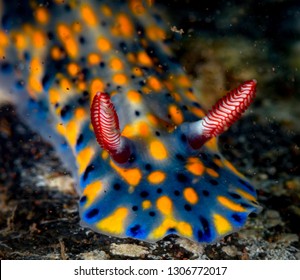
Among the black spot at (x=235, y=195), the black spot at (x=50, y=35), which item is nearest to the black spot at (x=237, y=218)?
the black spot at (x=235, y=195)

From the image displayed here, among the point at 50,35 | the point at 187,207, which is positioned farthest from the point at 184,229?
the point at 50,35

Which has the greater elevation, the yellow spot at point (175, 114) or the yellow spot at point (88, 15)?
the yellow spot at point (88, 15)

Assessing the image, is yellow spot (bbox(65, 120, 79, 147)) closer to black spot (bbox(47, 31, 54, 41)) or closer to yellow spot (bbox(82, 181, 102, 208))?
yellow spot (bbox(82, 181, 102, 208))

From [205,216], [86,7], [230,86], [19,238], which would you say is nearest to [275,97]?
[230,86]

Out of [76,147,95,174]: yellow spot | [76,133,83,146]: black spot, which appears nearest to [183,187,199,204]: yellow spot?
[76,147,95,174]: yellow spot

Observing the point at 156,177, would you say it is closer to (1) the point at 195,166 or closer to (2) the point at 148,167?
(2) the point at 148,167

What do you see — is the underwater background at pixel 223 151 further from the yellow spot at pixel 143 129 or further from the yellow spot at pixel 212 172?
the yellow spot at pixel 143 129

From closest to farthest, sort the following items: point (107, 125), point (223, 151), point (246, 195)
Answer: point (107, 125) → point (246, 195) → point (223, 151)

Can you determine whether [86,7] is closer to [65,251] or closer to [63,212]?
[63,212]
